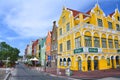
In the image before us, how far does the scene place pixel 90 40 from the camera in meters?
33.4

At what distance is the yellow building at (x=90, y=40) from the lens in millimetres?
32812

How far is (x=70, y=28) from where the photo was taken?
37562 mm

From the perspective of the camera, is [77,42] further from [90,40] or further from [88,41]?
[90,40]

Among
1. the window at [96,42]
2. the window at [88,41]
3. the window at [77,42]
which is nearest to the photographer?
the window at [88,41]

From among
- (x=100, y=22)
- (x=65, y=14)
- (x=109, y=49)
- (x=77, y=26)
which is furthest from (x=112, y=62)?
(x=65, y=14)

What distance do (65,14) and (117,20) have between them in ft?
41.4

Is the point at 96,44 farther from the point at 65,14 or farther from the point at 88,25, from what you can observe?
the point at 65,14

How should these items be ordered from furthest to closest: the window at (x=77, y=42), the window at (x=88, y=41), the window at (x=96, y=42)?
the window at (x=96, y=42), the window at (x=77, y=42), the window at (x=88, y=41)

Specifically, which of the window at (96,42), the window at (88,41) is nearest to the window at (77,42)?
the window at (88,41)

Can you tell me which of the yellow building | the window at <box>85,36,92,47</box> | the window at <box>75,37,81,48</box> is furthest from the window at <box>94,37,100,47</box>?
the window at <box>75,37,81,48</box>

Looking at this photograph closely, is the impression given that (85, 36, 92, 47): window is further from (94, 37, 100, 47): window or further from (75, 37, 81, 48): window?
(75, 37, 81, 48): window

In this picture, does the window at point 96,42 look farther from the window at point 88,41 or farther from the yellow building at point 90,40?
the window at point 88,41

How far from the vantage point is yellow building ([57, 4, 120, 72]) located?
108 feet

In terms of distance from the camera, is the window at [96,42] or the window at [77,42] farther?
the window at [96,42]
